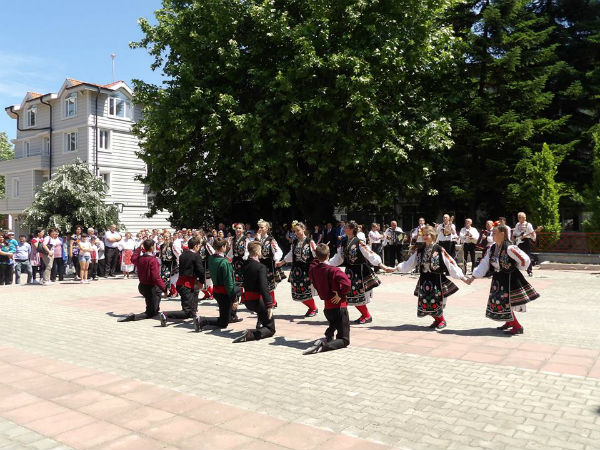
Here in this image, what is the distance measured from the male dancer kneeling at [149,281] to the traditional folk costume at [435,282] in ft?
15.9

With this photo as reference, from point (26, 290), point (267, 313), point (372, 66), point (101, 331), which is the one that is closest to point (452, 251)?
point (372, 66)

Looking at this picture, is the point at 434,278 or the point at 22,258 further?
the point at 22,258

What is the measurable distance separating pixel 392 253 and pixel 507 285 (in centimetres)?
1247

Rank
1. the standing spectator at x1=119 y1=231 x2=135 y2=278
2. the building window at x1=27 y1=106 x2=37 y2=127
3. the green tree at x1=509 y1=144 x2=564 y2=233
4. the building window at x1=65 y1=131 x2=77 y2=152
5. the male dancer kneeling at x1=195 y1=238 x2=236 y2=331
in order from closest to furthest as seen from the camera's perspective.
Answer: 1. the male dancer kneeling at x1=195 y1=238 x2=236 y2=331
2. the standing spectator at x1=119 y1=231 x2=135 y2=278
3. the green tree at x1=509 y1=144 x2=564 y2=233
4. the building window at x1=65 y1=131 x2=77 y2=152
5. the building window at x1=27 y1=106 x2=37 y2=127

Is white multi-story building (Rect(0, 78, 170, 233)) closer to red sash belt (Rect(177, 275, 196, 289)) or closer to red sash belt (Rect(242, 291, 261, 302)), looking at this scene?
red sash belt (Rect(177, 275, 196, 289))

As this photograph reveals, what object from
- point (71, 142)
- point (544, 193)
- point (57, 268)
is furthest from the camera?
point (71, 142)

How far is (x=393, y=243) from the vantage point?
68.5 feet

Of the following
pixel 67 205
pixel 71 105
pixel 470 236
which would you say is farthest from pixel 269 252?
pixel 71 105

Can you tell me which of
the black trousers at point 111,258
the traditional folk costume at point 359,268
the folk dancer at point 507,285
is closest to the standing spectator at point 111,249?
the black trousers at point 111,258

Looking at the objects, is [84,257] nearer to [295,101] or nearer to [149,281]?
[149,281]

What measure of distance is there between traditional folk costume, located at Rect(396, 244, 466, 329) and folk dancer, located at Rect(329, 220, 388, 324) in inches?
23.6

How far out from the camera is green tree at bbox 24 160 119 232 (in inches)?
954

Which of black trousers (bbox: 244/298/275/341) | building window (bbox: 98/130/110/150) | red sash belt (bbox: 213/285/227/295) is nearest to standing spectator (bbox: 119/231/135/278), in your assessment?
red sash belt (bbox: 213/285/227/295)

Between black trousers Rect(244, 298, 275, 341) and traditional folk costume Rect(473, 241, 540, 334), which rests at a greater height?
traditional folk costume Rect(473, 241, 540, 334)
